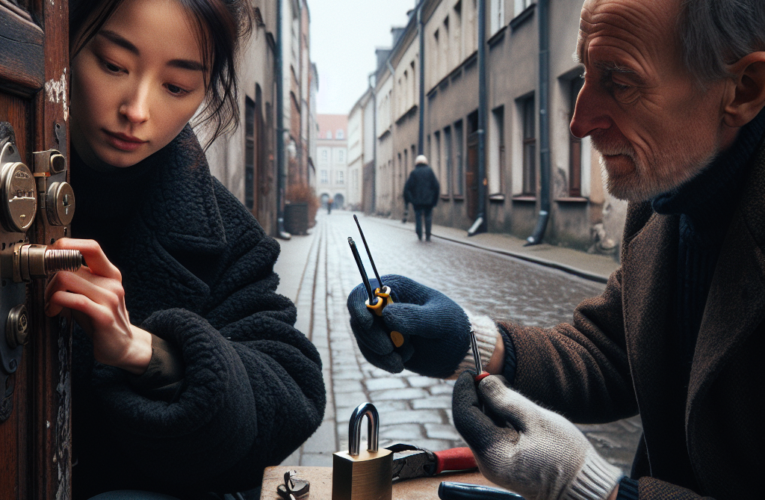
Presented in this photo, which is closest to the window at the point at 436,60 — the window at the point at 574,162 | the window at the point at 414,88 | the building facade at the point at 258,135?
the window at the point at 414,88

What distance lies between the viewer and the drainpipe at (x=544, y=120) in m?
13.0

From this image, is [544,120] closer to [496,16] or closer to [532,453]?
[496,16]

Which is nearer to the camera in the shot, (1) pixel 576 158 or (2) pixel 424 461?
(2) pixel 424 461

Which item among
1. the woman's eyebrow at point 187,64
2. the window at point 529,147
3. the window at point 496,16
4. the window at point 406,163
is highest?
the window at point 496,16

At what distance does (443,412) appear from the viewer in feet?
12.3

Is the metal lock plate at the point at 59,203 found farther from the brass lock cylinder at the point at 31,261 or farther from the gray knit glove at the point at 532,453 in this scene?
the gray knit glove at the point at 532,453

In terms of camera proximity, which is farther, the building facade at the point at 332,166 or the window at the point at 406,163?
the building facade at the point at 332,166

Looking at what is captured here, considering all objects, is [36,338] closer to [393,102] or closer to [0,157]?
[0,157]

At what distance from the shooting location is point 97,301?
0.96m

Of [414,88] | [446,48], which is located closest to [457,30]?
[446,48]

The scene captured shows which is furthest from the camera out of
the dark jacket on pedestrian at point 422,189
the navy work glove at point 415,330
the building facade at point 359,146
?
the building facade at point 359,146

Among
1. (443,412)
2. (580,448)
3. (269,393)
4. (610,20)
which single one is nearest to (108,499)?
(269,393)

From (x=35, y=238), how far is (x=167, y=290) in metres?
0.63

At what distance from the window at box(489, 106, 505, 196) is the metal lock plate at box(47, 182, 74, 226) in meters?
16.6
